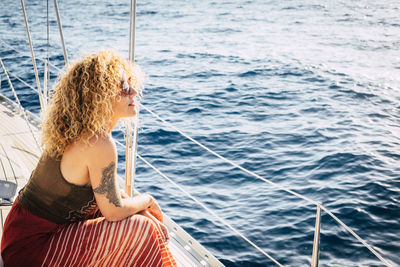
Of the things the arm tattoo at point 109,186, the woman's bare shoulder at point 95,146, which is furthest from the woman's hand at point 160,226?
the woman's bare shoulder at point 95,146

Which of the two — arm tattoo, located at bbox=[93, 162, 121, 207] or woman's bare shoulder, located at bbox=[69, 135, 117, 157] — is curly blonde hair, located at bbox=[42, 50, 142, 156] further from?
arm tattoo, located at bbox=[93, 162, 121, 207]

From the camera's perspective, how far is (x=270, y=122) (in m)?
6.36

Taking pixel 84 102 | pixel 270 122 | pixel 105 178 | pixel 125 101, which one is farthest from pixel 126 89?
pixel 270 122

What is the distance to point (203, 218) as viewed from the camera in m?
3.89

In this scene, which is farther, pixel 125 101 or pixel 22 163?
pixel 22 163

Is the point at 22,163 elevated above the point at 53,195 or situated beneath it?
situated beneath

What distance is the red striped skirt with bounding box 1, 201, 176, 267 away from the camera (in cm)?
138

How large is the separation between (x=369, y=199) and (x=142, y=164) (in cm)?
253

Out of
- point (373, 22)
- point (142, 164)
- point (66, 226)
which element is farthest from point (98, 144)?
point (373, 22)

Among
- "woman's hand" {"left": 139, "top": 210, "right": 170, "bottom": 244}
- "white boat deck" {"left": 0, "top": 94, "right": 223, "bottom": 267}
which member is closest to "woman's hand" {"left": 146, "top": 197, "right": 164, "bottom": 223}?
"woman's hand" {"left": 139, "top": 210, "right": 170, "bottom": 244}

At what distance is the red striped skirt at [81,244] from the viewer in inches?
54.2

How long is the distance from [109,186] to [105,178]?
32 mm

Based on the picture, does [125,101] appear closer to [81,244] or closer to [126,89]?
[126,89]

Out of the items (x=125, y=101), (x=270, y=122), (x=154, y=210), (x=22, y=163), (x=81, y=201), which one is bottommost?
(x=270, y=122)
